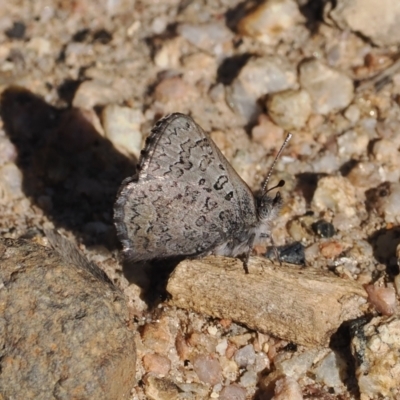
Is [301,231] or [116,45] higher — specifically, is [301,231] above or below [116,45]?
below

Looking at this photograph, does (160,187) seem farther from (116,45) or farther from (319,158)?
(116,45)

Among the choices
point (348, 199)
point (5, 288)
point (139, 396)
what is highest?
point (5, 288)

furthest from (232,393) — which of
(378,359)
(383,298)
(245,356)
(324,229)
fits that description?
(324,229)

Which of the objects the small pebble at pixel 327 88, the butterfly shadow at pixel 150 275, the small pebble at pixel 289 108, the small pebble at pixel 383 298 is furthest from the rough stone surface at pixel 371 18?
the butterfly shadow at pixel 150 275

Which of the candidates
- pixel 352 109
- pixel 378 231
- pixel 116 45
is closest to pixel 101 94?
pixel 116 45

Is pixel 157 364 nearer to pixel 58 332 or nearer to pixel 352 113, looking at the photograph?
pixel 58 332

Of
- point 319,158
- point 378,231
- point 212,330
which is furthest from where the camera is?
point 319,158

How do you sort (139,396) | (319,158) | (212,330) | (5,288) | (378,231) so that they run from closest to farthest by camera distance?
(5,288), (139,396), (212,330), (378,231), (319,158)
